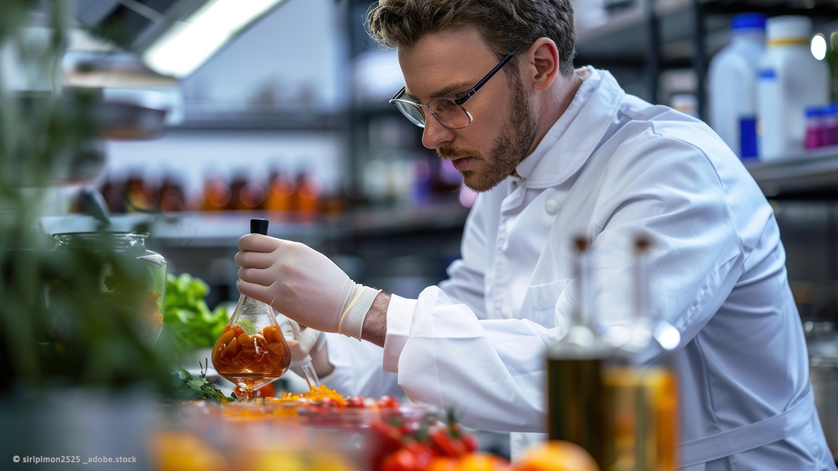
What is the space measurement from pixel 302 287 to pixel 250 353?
0.18 m

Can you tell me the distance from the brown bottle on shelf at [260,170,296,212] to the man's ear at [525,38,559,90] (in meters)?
2.84

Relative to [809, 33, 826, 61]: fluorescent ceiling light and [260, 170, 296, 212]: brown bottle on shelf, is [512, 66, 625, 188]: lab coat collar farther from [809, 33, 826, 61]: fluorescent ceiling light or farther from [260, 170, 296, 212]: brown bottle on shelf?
[260, 170, 296, 212]: brown bottle on shelf

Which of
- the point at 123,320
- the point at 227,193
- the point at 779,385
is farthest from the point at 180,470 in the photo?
the point at 227,193

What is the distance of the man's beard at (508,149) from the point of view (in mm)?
1504

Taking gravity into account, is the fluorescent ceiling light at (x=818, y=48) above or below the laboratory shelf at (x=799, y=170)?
above

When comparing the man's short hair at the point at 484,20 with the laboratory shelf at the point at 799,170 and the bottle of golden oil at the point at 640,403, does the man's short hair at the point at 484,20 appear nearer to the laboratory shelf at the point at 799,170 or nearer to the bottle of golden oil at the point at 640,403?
the laboratory shelf at the point at 799,170

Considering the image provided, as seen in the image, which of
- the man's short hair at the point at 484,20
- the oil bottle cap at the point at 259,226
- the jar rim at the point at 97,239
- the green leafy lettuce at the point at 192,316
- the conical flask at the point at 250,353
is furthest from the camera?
the green leafy lettuce at the point at 192,316

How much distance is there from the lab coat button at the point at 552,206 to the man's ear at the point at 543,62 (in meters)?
0.22

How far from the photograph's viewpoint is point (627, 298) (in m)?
1.05

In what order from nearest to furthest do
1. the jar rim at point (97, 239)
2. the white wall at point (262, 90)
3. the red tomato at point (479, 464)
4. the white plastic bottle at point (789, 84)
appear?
the red tomato at point (479, 464)
the jar rim at point (97, 239)
the white plastic bottle at point (789, 84)
the white wall at point (262, 90)

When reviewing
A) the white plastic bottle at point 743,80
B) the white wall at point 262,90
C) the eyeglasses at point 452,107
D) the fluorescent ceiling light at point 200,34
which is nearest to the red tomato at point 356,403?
the eyeglasses at point 452,107

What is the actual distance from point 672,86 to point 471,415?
188 centimetres

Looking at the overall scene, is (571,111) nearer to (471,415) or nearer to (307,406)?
(471,415)

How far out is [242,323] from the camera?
3.50 feet
